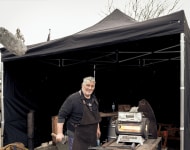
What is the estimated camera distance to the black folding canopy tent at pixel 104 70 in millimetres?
4008

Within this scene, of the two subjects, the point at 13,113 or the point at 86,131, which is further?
the point at 13,113

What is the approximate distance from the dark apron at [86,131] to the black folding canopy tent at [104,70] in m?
1.07

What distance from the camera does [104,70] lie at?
26.9 ft

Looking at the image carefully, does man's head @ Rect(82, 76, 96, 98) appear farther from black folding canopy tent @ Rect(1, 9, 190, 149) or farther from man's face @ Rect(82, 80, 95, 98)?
black folding canopy tent @ Rect(1, 9, 190, 149)

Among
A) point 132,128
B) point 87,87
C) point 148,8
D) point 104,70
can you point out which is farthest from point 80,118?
point 148,8

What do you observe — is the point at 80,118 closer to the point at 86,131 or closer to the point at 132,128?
the point at 86,131

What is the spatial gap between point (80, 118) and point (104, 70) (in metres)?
4.41

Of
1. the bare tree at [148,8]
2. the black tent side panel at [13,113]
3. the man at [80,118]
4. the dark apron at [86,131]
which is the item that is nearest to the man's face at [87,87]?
the man at [80,118]

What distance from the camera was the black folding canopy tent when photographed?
4.01 metres

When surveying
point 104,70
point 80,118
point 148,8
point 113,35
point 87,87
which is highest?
point 148,8

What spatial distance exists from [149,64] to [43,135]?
3.31m

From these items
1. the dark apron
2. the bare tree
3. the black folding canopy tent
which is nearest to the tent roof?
the black folding canopy tent

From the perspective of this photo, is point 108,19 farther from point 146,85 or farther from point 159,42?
point 146,85

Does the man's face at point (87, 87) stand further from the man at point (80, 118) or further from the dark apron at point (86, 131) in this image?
the dark apron at point (86, 131)
